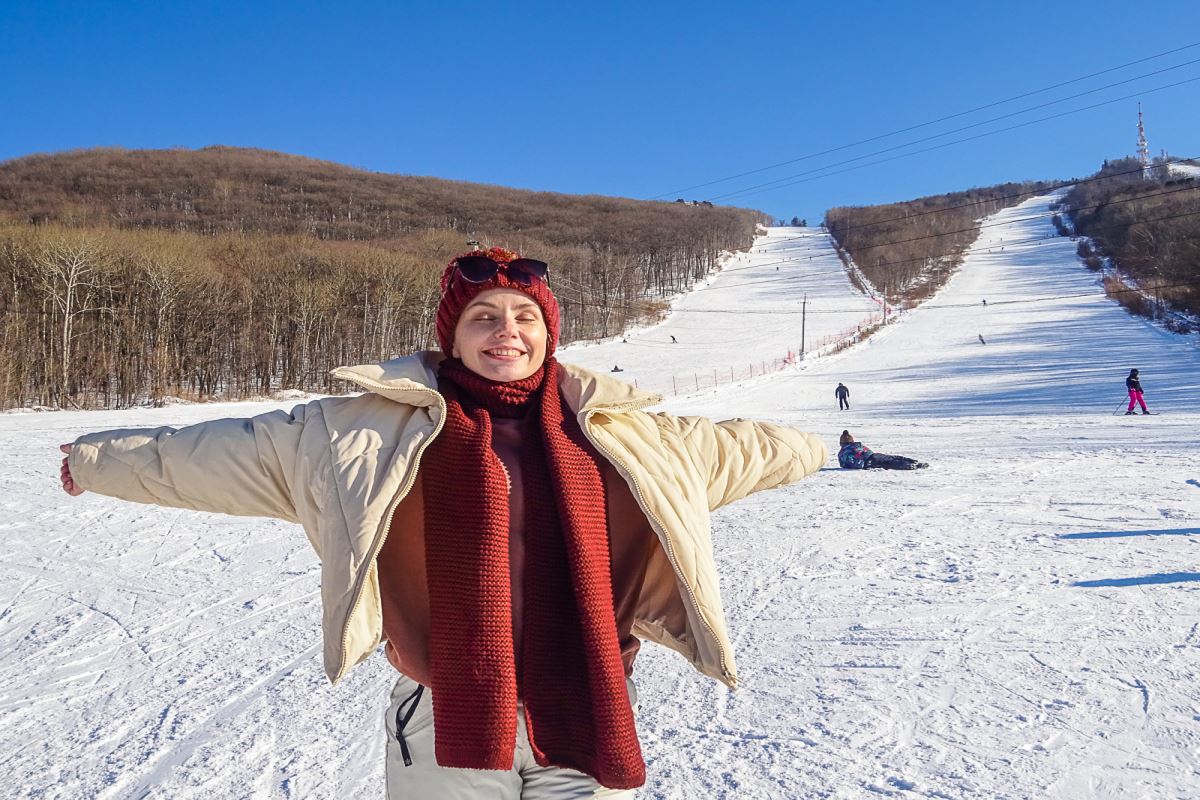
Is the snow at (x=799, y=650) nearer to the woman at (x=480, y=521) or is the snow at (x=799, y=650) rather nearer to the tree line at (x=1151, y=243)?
the woman at (x=480, y=521)

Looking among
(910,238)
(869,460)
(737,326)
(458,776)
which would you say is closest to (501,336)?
(458,776)

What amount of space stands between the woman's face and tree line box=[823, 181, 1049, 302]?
190ft

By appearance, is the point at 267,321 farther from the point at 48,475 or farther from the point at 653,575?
the point at 653,575

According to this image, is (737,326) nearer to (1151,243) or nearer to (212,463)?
(1151,243)

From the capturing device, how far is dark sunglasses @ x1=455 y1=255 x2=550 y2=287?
1.91 meters

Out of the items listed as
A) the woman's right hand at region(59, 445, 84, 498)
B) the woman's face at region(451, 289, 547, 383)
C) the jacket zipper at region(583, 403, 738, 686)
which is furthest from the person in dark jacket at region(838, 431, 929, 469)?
the woman's right hand at region(59, 445, 84, 498)

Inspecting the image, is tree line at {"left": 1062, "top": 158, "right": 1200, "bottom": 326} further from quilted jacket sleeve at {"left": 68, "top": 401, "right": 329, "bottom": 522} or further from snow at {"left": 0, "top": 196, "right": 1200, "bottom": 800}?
quilted jacket sleeve at {"left": 68, "top": 401, "right": 329, "bottom": 522}

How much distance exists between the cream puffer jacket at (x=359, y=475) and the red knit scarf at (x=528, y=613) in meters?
0.10

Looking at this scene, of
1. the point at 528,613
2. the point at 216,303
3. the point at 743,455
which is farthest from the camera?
the point at 216,303

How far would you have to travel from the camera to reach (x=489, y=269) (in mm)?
1917

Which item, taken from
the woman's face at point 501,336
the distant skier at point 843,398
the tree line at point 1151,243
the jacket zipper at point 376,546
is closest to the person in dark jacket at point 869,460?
the distant skier at point 843,398

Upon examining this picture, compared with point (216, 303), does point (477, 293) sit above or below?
below

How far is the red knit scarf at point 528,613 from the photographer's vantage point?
164cm

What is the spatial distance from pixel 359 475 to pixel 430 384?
0.28 meters
